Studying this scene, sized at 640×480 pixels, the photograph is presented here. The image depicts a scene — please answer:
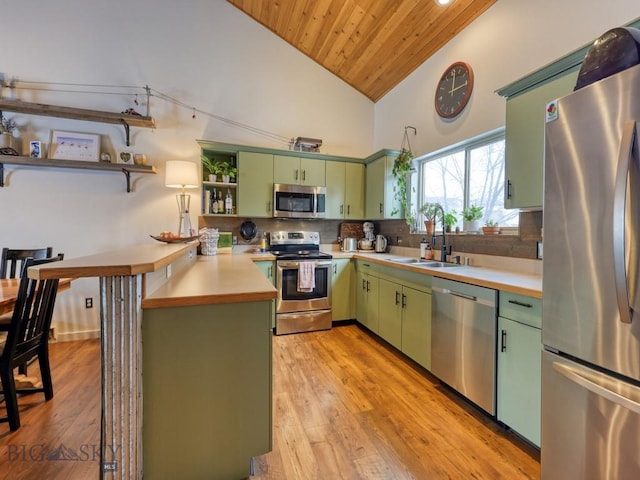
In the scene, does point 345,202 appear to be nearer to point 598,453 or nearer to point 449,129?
point 449,129

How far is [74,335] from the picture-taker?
3090 millimetres

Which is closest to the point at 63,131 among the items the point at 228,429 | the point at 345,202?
the point at 345,202

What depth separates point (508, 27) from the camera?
2.29 m

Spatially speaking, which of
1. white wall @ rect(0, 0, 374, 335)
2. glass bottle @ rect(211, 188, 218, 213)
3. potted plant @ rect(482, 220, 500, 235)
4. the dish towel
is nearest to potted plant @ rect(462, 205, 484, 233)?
potted plant @ rect(482, 220, 500, 235)

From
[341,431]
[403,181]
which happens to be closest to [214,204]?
[403,181]

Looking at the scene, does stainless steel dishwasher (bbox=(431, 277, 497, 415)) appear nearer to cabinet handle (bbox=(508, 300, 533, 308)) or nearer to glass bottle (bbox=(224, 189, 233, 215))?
cabinet handle (bbox=(508, 300, 533, 308))

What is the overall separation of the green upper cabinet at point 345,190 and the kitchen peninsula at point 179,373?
253cm

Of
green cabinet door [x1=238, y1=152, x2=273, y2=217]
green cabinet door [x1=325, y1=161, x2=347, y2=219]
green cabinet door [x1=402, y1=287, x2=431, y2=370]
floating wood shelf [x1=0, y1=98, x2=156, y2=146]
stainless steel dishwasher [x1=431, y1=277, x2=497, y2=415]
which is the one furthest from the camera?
green cabinet door [x1=325, y1=161, x2=347, y2=219]

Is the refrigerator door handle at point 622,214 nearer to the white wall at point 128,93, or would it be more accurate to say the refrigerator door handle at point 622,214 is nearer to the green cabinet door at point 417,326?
the green cabinet door at point 417,326

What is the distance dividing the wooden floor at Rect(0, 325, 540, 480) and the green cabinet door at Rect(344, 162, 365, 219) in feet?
6.65

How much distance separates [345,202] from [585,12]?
2631 millimetres

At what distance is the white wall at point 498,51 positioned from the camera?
5.95 ft

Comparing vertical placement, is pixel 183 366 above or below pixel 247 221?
below

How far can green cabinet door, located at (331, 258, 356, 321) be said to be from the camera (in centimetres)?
352
